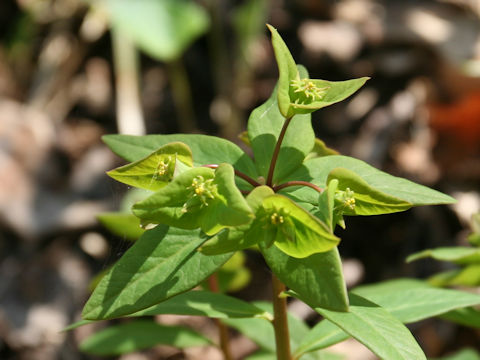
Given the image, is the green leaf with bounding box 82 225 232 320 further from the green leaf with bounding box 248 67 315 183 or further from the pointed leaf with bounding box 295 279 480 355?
the pointed leaf with bounding box 295 279 480 355

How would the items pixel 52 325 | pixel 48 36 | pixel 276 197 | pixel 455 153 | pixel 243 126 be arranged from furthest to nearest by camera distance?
pixel 48 36, pixel 243 126, pixel 455 153, pixel 52 325, pixel 276 197

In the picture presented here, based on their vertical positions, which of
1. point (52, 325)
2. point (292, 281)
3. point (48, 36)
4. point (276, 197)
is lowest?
point (52, 325)

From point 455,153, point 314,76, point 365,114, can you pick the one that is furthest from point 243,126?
point 455,153

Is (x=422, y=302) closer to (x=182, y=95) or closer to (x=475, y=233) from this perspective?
(x=475, y=233)

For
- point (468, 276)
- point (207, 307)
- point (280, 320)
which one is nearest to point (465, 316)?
point (468, 276)

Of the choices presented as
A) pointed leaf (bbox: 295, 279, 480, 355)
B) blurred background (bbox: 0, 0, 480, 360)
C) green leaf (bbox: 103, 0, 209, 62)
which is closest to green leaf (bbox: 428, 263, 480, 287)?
pointed leaf (bbox: 295, 279, 480, 355)

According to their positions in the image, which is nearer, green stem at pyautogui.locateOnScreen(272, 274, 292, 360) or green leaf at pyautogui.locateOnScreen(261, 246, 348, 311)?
green leaf at pyautogui.locateOnScreen(261, 246, 348, 311)

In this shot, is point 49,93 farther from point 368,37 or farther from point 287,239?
point 287,239
